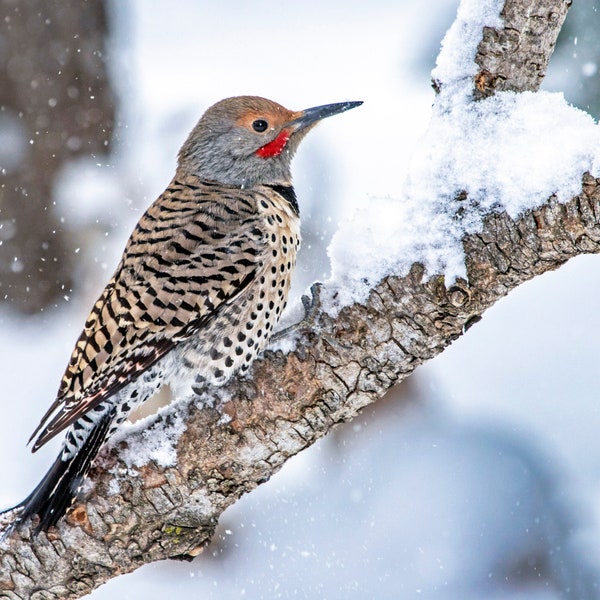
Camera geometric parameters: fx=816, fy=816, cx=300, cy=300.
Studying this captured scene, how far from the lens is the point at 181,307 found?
2867mm

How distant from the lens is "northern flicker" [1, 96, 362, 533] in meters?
2.76

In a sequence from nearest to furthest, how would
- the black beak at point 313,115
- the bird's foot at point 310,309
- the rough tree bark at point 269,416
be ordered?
1. the rough tree bark at point 269,416
2. the bird's foot at point 310,309
3. the black beak at point 313,115

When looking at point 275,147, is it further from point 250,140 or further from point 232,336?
point 232,336

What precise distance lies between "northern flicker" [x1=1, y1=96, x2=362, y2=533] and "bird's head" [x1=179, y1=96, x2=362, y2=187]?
0.42ft

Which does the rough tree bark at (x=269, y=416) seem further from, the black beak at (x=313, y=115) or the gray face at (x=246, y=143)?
the gray face at (x=246, y=143)

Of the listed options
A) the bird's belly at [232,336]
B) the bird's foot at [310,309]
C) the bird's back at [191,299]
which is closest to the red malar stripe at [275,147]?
the bird's back at [191,299]

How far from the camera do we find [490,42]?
2.44m

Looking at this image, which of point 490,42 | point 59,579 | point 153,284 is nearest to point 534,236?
point 490,42

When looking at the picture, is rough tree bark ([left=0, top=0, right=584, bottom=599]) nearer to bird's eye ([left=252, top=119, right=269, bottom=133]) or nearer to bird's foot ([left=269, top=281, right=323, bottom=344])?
bird's foot ([left=269, top=281, right=323, bottom=344])

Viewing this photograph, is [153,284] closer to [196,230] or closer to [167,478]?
[196,230]

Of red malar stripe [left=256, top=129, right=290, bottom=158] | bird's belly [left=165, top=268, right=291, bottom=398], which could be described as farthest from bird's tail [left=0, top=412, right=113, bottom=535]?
red malar stripe [left=256, top=129, right=290, bottom=158]

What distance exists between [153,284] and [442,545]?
83.7 inches

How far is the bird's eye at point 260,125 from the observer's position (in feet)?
11.1

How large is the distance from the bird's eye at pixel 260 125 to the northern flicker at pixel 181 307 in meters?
0.29
